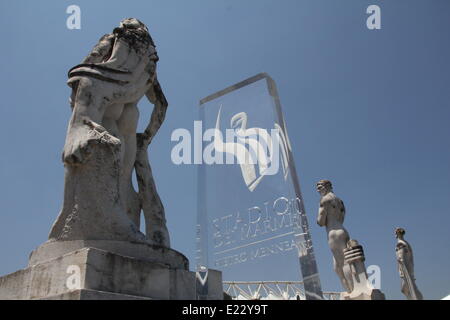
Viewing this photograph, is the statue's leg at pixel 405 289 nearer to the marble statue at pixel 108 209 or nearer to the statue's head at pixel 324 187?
the statue's head at pixel 324 187

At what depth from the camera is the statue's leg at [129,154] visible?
187 inches

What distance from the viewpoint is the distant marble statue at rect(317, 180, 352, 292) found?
29.7ft

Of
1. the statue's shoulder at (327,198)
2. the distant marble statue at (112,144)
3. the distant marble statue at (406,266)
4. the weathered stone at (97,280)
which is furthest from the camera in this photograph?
the distant marble statue at (406,266)

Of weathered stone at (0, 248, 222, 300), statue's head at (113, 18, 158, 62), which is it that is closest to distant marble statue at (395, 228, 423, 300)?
weathered stone at (0, 248, 222, 300)

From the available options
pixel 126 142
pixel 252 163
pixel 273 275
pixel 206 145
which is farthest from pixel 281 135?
pixel 126 142

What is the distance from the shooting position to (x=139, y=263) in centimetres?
359

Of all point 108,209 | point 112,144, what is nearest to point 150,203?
point 108,209

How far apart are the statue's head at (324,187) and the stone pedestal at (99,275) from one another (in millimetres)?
6179

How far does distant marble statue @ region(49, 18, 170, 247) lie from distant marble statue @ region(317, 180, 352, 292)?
5254 millimetres

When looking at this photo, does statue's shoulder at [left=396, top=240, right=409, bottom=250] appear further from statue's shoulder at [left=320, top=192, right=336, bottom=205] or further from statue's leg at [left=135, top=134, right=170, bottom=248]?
statue's leg at [left=135, top=134, right=170, bottom=248]

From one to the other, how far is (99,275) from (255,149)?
6777 millimetres

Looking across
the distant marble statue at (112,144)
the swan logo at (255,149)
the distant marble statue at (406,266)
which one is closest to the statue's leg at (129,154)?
the distant marble statue at (112,144)

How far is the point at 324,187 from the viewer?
9.71 meters
